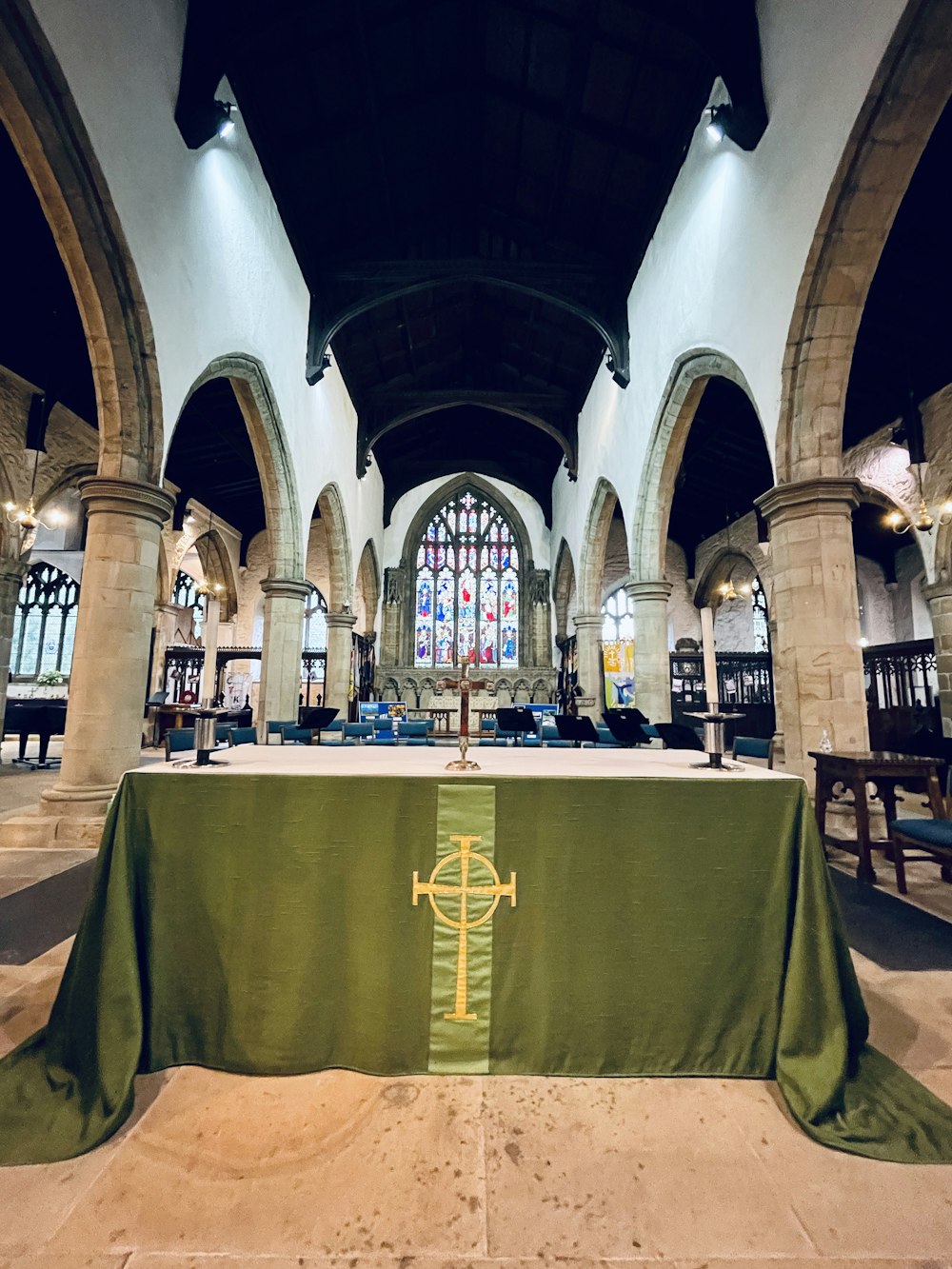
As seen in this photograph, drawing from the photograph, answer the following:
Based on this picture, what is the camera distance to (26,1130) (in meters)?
1.35

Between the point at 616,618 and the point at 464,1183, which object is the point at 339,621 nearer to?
the point at 616,618

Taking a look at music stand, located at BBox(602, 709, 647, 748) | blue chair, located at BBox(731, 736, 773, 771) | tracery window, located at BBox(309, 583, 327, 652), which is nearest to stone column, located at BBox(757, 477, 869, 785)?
blue chair, located at BBox(731, 736, 773, 771)

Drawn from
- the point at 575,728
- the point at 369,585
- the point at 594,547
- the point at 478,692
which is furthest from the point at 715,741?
the point at 369,585

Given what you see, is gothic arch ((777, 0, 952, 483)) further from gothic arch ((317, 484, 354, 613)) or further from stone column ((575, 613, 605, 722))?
gothic arch ((317, 484, 354, 613))

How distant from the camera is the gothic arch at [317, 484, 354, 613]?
10000 millimetres

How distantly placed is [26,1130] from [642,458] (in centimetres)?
762

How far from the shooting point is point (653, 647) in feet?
24.5

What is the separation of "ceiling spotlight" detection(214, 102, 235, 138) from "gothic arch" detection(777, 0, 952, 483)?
4.79m

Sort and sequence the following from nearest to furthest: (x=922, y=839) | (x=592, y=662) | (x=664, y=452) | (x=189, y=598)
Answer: (x=922, y=839)
(x=664, y=452)
(x=592, y=662)
(x=189, y=598)

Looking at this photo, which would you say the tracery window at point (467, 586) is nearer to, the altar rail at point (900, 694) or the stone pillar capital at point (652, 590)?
the stone pillar capital at point (652, 590)

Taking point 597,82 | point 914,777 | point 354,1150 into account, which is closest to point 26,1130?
point 354,1150

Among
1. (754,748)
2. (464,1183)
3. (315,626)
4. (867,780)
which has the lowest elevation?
(464,1183)

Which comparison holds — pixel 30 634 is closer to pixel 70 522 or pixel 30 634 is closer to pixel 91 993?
pixel 70 522

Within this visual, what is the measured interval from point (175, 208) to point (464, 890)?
5.67 m
